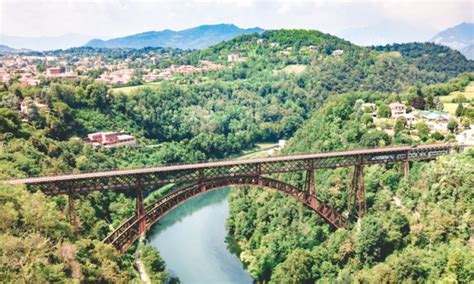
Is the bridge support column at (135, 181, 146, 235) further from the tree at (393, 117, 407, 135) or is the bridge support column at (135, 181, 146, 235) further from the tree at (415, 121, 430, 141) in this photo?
the tree at (415, 121, 430, 141)

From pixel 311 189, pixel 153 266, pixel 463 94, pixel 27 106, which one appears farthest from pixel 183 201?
pixel 463 94

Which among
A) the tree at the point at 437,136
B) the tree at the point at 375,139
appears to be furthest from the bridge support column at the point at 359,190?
the tree at the point at 437,136

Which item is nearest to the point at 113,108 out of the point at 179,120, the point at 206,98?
the point at 179,120

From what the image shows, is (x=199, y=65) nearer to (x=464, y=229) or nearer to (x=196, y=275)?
(x=196, y=275)

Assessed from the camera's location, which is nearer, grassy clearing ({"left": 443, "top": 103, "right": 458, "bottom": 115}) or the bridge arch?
the bridge arch

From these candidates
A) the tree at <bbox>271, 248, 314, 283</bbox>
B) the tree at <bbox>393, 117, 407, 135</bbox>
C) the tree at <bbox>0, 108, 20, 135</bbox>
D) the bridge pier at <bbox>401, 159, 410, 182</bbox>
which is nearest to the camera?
the tree at <bbox>271, 248, 314, 283</bbox>

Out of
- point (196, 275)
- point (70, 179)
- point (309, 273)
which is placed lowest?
point (196, 275)

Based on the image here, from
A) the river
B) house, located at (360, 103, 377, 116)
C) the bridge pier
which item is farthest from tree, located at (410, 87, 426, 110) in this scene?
the river
